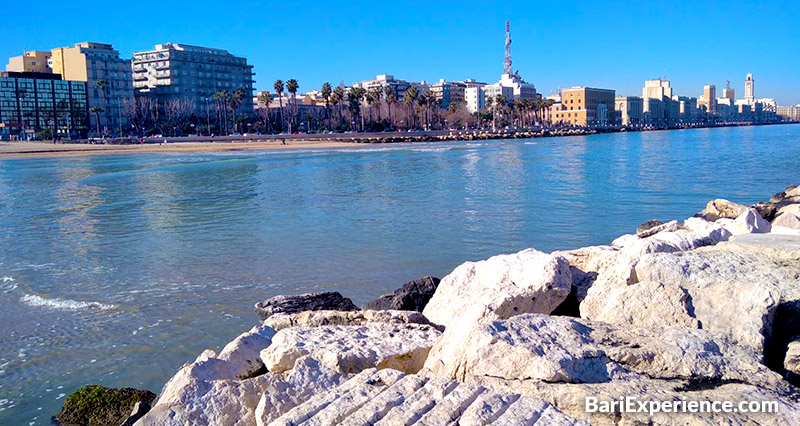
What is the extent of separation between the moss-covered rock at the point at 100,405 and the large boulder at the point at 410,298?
259 cm

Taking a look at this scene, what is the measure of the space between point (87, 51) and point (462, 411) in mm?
124295

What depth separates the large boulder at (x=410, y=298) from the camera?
22.3 feet

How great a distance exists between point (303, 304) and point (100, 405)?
2332 millimetres

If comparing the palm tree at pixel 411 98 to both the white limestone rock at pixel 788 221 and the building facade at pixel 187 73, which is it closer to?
the building facade at pixel 187 73

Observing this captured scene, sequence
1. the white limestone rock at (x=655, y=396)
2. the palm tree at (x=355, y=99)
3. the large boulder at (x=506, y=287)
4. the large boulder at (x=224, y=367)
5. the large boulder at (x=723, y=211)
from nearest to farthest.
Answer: the white limestone rock at (x=655, y=396)
the large boulder at (x=224, y=367)
the large boulder at (x=506, y=287)
the large boulder at (x=723, y=211)
the palm tree at (x=355, y=99)

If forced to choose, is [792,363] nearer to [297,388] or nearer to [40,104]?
[297,388]

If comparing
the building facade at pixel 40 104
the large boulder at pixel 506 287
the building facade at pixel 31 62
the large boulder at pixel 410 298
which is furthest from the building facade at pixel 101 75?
the large boulder at pixel 506 287

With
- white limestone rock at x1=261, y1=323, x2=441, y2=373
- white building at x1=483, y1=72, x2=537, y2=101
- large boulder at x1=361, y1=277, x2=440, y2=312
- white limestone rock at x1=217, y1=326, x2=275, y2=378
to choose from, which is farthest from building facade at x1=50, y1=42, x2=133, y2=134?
white limestone rock at x1=261, y1=323, x2=441, y2=373

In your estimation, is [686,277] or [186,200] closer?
[686,277]

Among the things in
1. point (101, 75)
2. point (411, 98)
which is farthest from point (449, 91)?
point (101, 75)

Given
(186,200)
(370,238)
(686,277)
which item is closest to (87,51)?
(186,200)

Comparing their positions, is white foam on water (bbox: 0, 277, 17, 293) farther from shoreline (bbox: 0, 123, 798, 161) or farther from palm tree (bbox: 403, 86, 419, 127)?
palm tree (bbox: 403, 86, 419, 127)

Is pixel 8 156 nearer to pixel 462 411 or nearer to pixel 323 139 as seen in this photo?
pixel 323 139

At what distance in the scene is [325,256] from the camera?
10.9 m
